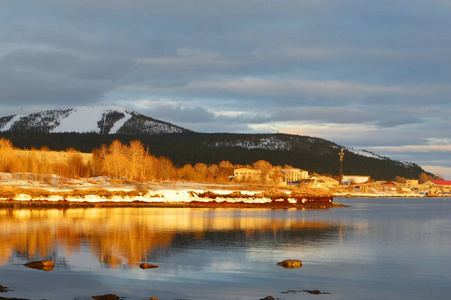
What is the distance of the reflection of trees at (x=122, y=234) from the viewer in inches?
1245

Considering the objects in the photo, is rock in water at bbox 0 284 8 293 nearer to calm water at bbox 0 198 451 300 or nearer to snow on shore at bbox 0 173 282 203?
calm water at bbox 0 198 451 300

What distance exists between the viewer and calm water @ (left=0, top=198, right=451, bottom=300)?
22406 millimetres

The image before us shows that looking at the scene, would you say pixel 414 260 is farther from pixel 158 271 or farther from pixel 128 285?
pixel 128 285

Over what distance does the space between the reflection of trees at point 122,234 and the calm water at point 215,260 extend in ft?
0.22

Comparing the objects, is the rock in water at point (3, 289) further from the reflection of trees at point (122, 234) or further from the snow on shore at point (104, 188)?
the snow on shore at point (104, 188)

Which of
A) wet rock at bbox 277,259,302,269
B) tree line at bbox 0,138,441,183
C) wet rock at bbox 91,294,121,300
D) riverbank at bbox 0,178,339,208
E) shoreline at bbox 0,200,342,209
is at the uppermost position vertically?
tree line at bbox 0,138,441,183

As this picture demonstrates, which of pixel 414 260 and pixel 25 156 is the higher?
pixel 25 156

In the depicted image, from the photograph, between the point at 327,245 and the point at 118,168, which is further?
the point at 118,168

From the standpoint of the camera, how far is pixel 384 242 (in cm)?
4216

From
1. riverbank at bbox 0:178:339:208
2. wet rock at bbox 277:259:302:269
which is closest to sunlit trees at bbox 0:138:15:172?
riverbank at bbox 0:178:339:208

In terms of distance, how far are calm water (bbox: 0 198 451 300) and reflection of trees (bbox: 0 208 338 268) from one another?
0.07 m

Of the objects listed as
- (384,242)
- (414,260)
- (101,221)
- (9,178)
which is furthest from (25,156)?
(414,260)

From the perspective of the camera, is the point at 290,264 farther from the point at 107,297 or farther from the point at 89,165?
the point at 89,165

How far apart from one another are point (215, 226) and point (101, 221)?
9.52 metres
